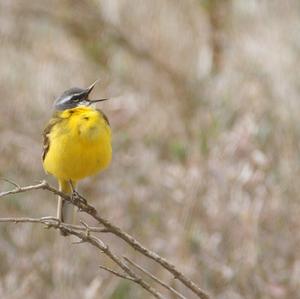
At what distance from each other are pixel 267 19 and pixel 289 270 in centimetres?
271

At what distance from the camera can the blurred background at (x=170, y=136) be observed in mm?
6418

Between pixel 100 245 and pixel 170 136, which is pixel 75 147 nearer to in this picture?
pixel 100 245

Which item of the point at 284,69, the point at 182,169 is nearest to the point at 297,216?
the point at 182,169

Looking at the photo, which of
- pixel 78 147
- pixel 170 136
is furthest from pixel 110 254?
pixel 170 136

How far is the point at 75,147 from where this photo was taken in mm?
3994

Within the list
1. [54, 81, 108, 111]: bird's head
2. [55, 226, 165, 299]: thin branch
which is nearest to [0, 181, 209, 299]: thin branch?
[55, 226, 165, 299]: thin branch

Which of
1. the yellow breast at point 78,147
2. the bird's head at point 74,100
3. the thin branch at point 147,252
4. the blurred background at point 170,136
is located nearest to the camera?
the thin branch at point 147,252

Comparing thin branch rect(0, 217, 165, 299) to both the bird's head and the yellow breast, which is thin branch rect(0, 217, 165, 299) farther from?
the bird's head

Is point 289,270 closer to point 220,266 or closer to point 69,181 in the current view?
point 220,266

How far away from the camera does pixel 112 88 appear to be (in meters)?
7.77

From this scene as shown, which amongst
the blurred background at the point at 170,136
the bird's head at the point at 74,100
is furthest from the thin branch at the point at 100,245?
the blurred background at the point at 170,136

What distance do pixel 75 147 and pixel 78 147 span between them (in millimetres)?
17

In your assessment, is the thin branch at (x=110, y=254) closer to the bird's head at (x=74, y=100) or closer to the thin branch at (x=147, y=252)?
the thin branch at (x=147, y=252)

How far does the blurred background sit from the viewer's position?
6.42m
